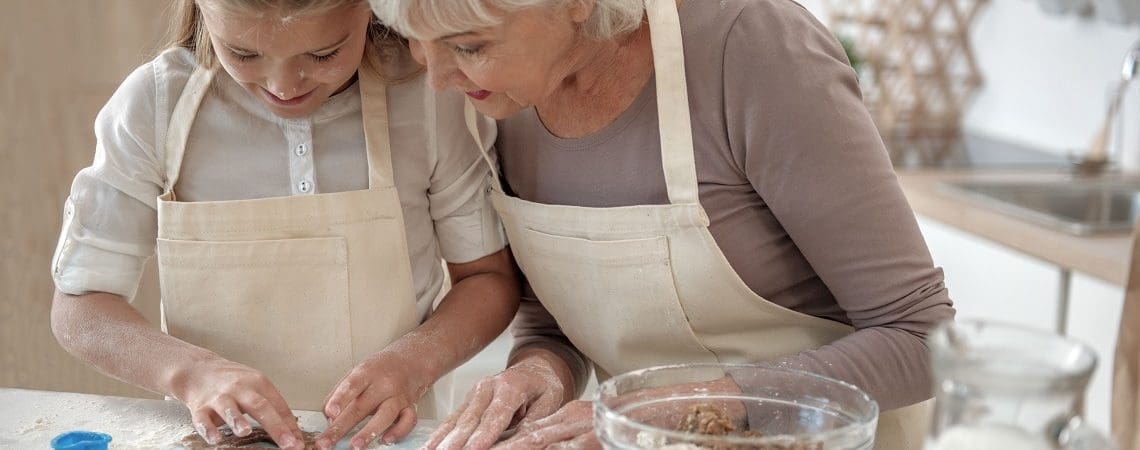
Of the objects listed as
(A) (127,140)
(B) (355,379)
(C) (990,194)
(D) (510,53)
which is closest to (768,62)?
(D) (510,53)

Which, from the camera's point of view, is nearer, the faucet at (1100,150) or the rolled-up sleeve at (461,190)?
the rolled-up sleeve at (461,190)

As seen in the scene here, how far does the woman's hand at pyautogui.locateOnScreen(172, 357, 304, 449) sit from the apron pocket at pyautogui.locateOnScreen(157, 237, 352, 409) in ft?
0.56

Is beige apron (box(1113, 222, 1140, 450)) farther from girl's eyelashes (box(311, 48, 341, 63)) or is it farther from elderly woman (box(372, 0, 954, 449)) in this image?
girl's eyelashes (box(311, 48, 341, 63))

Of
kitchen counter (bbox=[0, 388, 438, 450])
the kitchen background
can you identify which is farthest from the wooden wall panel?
kitchen counter (bbox=[0, 388, 438, 450])

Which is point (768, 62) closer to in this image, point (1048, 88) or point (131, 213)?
point (131, 213)

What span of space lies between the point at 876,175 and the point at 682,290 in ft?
0.89

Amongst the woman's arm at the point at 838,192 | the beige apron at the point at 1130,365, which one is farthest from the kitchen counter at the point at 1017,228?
the woman's arm at the point at 838,192

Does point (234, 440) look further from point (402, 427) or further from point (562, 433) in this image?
point (562, 433)

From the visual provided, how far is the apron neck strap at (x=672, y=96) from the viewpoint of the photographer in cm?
134

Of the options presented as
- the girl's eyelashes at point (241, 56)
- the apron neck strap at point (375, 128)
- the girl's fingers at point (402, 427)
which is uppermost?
the girl's eyelashes at point (241, 56)

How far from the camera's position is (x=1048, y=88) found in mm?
3395

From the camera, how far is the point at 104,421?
1.37 metres

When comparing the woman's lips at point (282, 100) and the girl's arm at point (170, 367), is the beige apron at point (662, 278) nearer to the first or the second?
the woman's lips at point (282, 100)

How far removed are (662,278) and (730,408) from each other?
0.23m
